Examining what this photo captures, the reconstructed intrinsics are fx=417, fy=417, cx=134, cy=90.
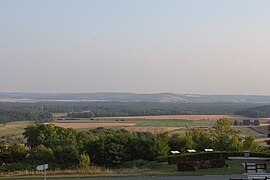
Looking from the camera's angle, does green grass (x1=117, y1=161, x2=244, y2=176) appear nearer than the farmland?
Yes

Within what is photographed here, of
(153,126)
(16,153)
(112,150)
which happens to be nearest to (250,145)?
(112,150)

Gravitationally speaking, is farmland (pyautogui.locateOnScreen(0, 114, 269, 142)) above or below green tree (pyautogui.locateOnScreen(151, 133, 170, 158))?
below

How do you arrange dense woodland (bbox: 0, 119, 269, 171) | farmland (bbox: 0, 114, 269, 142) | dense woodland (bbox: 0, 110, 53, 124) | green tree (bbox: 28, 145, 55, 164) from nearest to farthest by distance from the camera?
dense woodland (bbox: 0, 119, 269, 171)
green tree (bbox: 28, 145, 55, 164)
farmland (bbox: 0, 114, 269, 142)
dense woodland (bbox: 0, 110, 53, 124)

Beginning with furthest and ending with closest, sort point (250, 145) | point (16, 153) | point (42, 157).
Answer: point (250, 145) < point (16, 153) < point (42, 157)

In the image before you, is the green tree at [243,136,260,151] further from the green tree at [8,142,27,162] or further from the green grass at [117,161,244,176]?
the green tree at [8,142,27,162]

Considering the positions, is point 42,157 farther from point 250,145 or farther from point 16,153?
point 250,145

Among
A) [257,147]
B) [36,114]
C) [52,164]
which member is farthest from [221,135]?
[36,114]

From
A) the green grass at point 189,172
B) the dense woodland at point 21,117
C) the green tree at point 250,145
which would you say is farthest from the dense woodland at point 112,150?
the dense woodland at point 21,117

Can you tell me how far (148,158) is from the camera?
3469 cm

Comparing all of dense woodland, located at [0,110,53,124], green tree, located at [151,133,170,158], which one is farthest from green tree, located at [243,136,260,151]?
dense woodland, located at [0,110,53,124]

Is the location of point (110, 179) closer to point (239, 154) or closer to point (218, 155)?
point (218, 155)

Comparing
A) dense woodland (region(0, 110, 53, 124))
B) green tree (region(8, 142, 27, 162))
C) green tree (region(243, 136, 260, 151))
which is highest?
green tree (region(243, 136, 260, 151))

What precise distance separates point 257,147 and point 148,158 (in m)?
11.3

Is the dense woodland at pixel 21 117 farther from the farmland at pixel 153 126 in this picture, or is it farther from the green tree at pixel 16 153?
the green tree at pixel 16 153
